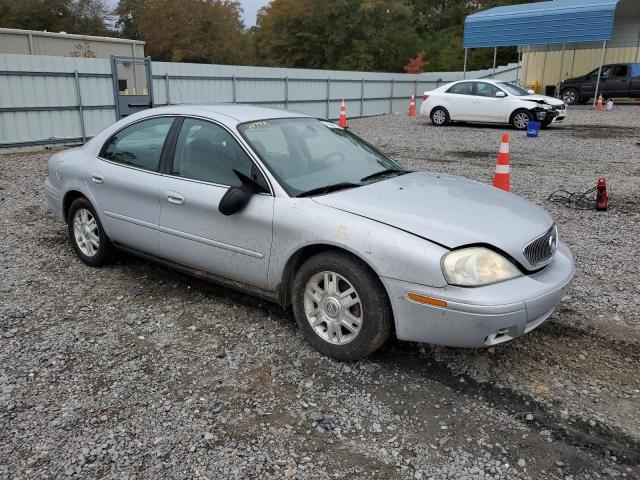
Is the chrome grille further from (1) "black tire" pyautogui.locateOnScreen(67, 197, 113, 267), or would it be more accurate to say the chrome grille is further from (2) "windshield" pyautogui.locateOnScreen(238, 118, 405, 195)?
(1) "black tire" pyautogui.locateOnScreen(67, 197, 113, 267)

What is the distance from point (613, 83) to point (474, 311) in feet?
83.8

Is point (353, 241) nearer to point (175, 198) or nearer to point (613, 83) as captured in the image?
point (175, 198)

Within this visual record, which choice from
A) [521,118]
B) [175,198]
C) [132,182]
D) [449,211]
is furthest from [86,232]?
[521,118]

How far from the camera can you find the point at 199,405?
2.95m

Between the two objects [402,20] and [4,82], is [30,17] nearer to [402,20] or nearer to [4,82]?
[402,20]

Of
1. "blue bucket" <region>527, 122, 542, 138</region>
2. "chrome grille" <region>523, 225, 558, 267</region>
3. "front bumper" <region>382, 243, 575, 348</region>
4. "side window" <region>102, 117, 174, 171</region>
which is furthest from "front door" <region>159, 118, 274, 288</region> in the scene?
"blue bucket" <region>527, 122, 542, 138</region>

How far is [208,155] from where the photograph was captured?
399 cm

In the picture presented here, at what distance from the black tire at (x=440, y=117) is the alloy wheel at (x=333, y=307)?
52.3 feet

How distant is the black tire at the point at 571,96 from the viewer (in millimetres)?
24969

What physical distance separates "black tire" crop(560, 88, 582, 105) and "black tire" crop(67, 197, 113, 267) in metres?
25.1

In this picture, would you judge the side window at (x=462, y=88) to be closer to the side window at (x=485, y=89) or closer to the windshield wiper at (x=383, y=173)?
the side window at (x=485, y=89)

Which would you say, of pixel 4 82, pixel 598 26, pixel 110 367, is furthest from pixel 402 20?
pixel 110 367

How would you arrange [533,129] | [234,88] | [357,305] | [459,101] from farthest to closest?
[234,88], [459,101], [533,129], [357,305]

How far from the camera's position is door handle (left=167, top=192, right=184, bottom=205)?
3966mm
